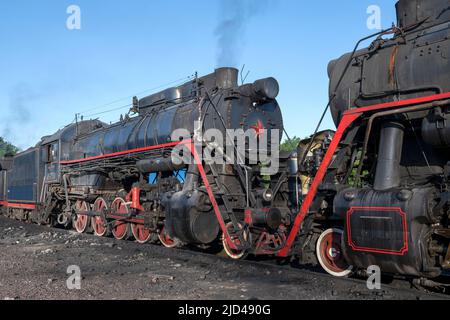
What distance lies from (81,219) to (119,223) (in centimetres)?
311

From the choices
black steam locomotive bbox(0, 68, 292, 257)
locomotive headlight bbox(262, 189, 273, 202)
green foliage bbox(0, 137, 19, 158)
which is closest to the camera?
locomotive headlight bbox(262, 189, 273, 202)

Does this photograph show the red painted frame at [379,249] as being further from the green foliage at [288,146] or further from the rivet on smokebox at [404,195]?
the green foliage at [288,146]

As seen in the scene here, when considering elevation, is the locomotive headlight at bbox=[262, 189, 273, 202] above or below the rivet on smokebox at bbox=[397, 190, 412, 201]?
below

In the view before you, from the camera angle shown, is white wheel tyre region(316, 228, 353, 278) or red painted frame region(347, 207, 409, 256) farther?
white wheel tyre region(316, 228, 353, 278)

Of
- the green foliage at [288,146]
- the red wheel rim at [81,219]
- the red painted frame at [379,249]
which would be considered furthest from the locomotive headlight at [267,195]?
the red wheel rim at [81,219]

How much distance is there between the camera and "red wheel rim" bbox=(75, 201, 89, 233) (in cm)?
1457

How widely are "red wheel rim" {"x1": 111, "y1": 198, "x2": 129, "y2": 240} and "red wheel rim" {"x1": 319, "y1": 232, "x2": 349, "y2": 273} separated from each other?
6643mm

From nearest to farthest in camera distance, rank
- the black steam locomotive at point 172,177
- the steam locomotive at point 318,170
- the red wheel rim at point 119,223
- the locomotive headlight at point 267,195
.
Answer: the steam locomotive at point 318,170
the locomotive headlight at point 267,195
the black steam locomotive at point 172,177
the red wheel rim at point 119,223

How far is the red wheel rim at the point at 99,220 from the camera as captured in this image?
13289mm

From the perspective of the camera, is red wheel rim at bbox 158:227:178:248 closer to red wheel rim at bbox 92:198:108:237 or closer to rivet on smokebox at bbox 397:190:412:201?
→ red wheel rim at bbox 92:198:108:237

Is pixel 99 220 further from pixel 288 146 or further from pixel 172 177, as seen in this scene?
pixel 288 146

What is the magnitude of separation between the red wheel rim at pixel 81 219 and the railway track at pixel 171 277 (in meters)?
3.73

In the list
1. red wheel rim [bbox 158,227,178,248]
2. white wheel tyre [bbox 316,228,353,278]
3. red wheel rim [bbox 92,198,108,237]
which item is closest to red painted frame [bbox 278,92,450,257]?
white wheel tyre [bbox 316,228,353,278]
